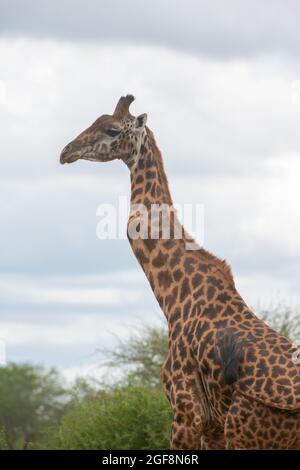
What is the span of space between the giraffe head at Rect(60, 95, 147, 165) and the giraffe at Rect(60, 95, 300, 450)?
12mm

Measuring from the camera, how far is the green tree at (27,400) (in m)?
49.0

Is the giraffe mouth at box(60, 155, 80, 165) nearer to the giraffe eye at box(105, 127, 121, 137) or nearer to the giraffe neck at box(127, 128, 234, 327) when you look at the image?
the giraffe eye at box(105, 127, 121, 137)

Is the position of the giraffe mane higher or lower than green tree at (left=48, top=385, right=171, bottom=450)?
higher

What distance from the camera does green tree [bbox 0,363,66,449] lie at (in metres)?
49.0

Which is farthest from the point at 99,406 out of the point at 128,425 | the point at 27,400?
the point at 27,400

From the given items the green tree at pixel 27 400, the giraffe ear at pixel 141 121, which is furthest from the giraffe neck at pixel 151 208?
the green tree at pixel 27 400

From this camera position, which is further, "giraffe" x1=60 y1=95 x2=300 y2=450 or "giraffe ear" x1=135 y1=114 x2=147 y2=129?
"giraffe ear" x1=135 y1=114 x2=147 y2=129

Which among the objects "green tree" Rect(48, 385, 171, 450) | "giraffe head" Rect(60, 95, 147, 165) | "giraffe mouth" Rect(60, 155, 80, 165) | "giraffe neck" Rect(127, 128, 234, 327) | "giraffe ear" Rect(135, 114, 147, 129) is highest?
"giraffe ear" Rect(135, 114, 147, 129)

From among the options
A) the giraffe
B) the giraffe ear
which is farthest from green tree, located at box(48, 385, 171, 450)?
the giraffe ear

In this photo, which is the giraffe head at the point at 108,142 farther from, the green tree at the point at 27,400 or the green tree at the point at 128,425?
the green tree at the point at 27,400

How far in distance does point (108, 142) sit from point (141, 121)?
1.61 feet

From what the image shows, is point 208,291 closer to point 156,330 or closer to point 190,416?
point 190,416

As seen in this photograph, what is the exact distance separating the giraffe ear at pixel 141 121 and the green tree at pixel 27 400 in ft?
111

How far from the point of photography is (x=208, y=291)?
13859 millimetres
